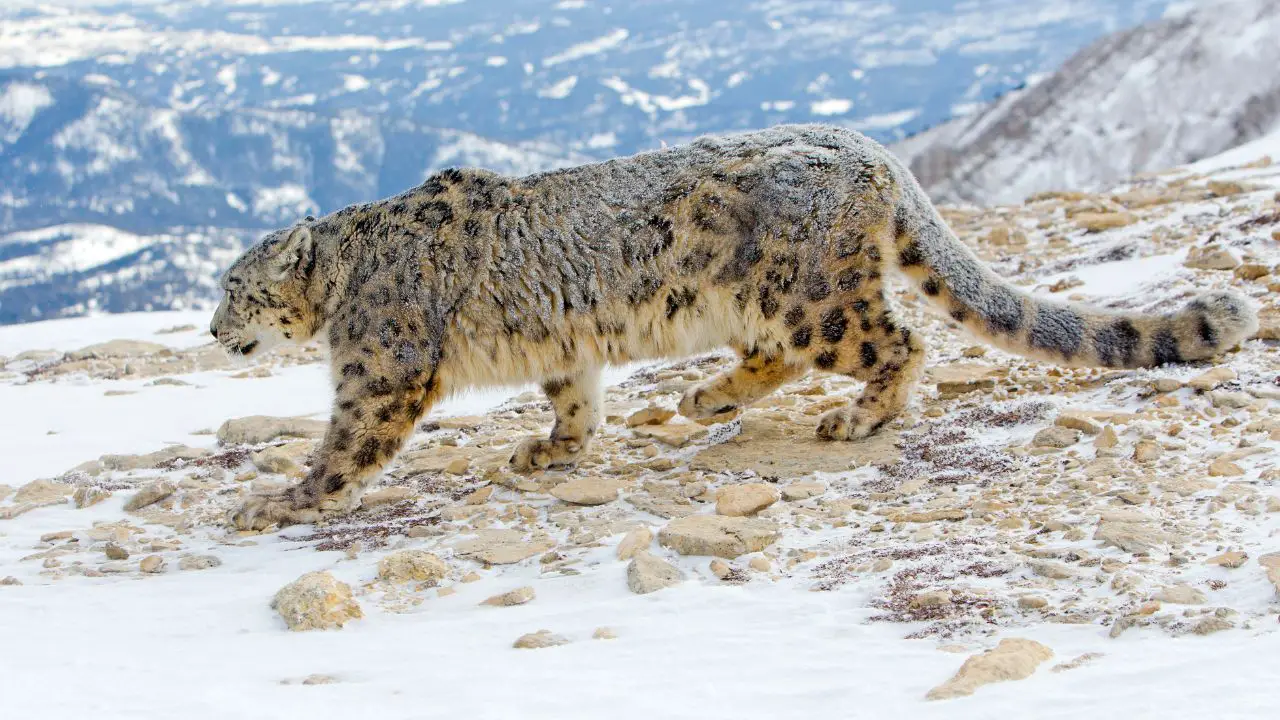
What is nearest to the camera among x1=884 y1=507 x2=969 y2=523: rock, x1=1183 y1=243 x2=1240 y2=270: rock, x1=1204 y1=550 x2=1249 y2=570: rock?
x1=1204 y1=550 x2=1249 y2=570: rock

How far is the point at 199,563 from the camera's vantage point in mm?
6668

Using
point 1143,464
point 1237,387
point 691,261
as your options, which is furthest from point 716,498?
point 1237,387

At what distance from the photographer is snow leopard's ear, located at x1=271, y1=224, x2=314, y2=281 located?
320 inches

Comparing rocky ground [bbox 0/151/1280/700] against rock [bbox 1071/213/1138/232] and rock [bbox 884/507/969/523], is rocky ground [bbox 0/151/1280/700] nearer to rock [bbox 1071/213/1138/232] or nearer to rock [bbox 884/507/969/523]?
rock [bbox 884/507/969/523]

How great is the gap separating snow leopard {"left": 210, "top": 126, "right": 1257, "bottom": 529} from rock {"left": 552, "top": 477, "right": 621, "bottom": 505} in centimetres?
84

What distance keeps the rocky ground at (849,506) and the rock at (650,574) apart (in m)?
0.02

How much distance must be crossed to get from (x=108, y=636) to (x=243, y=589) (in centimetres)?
84

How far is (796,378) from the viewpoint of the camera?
8.48m

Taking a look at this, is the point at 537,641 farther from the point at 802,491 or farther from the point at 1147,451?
the point at 1147,451

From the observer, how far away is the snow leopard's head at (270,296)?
8180 mm

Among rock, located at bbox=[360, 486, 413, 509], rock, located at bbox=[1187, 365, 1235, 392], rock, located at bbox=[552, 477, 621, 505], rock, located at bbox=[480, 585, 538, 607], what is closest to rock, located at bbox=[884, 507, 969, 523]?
rock, located at bbox=[552, 477, 621, 505]

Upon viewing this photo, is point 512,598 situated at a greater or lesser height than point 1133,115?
greater

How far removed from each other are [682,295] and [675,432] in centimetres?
134

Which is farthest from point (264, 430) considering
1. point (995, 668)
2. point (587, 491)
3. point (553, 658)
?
point (995, 668)
